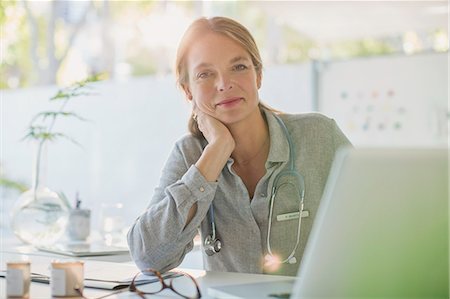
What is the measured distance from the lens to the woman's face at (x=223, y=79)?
1975 millimetres

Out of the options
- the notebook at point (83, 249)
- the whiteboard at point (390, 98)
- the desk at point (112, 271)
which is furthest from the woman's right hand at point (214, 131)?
the whiteboard at point (390, 98)

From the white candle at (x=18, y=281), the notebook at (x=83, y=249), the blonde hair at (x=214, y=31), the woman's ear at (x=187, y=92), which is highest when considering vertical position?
the blonde hair at (x=214, y=31)

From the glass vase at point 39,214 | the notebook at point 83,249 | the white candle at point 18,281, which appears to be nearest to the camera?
the white candle at point 18,281

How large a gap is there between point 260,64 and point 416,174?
1.15 metres

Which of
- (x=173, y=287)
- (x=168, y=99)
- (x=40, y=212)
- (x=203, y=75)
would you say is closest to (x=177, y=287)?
(x=173, y=287)

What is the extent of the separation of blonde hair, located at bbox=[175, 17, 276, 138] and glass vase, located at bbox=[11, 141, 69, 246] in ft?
1.98

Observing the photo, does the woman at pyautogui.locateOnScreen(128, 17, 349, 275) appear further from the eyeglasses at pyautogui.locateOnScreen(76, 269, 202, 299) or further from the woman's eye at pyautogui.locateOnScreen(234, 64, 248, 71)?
the eyeglasses at pyautogui.locateOnScreen(76, 269, 202, 299)

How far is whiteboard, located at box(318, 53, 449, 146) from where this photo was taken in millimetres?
3514

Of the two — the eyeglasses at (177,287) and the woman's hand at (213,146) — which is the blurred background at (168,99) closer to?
the woman's hand at (213,146)

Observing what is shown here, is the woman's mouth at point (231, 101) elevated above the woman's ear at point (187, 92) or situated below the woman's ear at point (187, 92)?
below

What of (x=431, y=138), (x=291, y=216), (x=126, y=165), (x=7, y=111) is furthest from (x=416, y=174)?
(x=7, y=111)

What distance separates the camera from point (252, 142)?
2.06 m

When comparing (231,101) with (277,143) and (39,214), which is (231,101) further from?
(39,214)

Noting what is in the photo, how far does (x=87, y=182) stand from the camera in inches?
179
